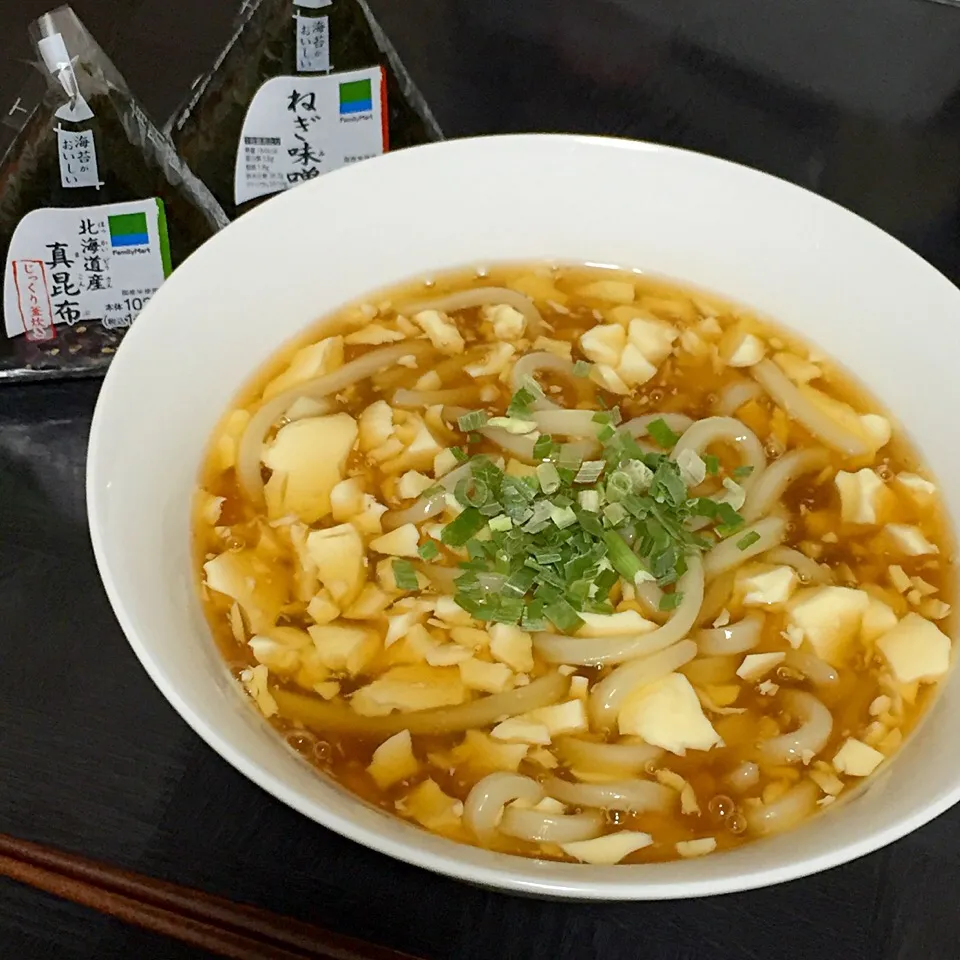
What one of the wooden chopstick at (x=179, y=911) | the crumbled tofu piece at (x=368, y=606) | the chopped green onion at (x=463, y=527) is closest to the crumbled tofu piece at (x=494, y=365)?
the chopped green onion at (x=463, y=527)

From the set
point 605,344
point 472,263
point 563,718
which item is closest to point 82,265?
point 472,263

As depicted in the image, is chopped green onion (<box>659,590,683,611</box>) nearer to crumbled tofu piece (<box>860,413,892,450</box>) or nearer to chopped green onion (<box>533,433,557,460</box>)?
chopped green onion (<box>533,433,557,460</box>)

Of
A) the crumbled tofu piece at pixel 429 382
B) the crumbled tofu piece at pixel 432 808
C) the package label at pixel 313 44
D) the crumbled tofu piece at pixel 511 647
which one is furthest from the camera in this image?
the package label at pixel 313 44

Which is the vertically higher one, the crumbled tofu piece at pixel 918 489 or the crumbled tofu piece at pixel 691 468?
the crumbled tofu piece at pixel 691 468

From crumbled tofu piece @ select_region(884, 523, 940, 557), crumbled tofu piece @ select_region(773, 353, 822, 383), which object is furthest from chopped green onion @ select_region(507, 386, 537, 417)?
crumbled tofu piece @ select_region(884, 523, 940, 557)

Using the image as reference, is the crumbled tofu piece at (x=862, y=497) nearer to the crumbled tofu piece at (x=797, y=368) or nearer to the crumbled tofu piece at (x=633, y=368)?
the crumbled tofu piece at (x=797, y=368)
